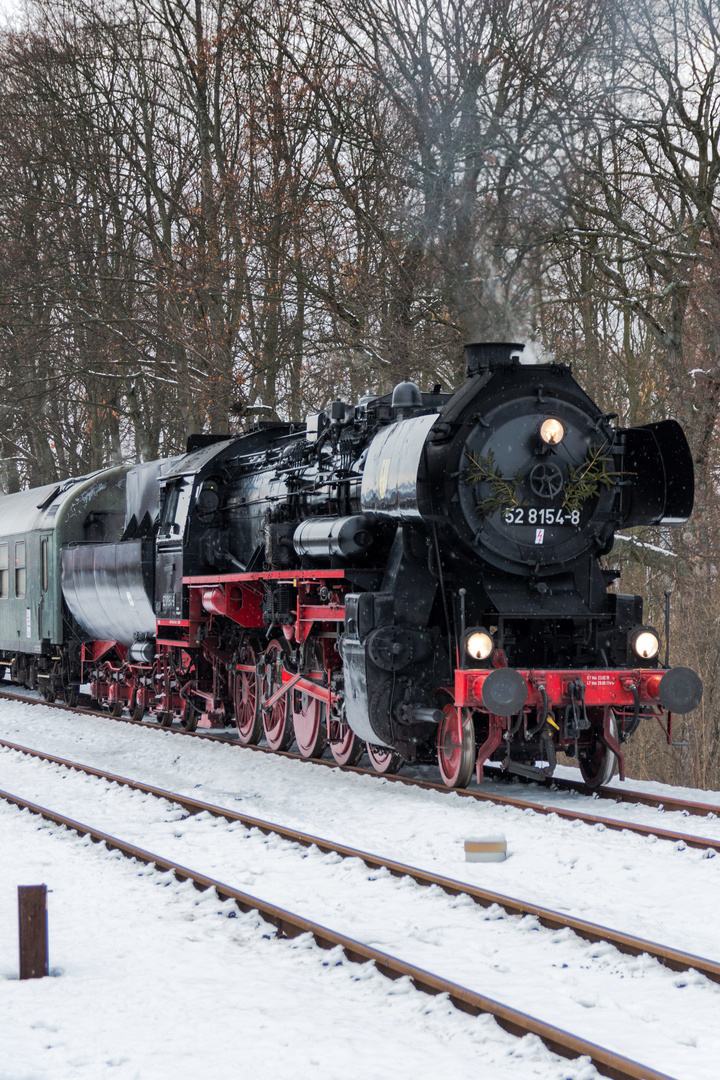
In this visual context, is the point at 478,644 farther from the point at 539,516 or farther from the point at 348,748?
the point at 348,748

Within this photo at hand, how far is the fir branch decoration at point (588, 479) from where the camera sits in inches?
371

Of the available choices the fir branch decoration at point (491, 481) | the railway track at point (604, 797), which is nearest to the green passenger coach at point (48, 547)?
the railway track at point (604, 797)

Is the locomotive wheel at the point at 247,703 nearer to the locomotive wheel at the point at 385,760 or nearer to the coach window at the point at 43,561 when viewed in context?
the locomotive wheel at the point at 385,760

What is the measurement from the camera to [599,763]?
949cm

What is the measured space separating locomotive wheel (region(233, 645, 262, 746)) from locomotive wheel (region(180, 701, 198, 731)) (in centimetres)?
104

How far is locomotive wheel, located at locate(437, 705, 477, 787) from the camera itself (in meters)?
9.02

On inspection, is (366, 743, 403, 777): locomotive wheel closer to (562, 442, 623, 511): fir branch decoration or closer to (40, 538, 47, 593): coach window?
(562, 442, 623, 511): fir branch decoration

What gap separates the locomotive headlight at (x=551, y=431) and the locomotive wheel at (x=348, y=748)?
3.16 meters

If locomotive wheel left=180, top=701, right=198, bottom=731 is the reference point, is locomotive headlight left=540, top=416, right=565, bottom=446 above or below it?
above

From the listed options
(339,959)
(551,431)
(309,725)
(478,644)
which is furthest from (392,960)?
(309,725)

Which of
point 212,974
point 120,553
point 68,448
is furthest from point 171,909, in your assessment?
point 68,448

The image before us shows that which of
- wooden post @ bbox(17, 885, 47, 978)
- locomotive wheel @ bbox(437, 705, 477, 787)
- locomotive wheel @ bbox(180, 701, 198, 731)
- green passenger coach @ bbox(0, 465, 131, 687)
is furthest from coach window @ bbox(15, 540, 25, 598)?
wooden post @ bbox(17, 885, 47, 978)

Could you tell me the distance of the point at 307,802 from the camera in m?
9.22

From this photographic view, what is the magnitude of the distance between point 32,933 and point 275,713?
7.43 meters
